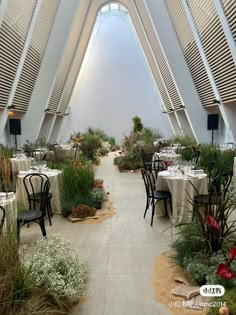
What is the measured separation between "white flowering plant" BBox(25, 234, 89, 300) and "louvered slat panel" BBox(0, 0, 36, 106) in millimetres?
7159

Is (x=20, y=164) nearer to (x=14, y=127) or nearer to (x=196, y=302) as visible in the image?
(x=14, y=127)

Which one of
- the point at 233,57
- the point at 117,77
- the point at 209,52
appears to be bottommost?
the point at 233,57

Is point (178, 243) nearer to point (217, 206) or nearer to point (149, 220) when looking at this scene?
point (217, 206)

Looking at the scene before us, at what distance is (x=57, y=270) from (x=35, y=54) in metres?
10.2

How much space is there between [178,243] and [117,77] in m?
17.4

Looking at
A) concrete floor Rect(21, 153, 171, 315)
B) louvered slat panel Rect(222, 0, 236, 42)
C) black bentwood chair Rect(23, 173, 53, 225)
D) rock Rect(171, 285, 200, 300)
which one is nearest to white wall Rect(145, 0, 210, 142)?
louvered slat panel Rect(222, 0, 236, 42)

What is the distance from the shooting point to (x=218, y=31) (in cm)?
804

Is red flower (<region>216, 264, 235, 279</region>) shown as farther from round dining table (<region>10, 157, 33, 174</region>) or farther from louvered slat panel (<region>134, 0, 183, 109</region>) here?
louvered slat panel (<region>134, 0, 183, 109</region>)

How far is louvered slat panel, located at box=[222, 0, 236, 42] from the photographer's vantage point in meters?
6.85

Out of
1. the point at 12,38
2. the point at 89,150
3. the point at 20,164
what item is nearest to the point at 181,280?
the point at 20,164

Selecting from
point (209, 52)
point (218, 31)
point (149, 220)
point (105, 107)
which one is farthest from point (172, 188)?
point (105, 107)

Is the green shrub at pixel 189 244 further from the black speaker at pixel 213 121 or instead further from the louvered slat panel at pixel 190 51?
the black speaker at pixel 213 121

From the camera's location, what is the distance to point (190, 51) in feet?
36.5

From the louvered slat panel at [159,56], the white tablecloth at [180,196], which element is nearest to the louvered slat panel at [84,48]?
the louvered slat panel at [159,56]
